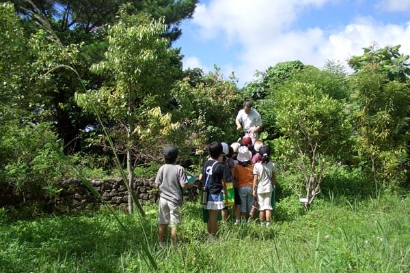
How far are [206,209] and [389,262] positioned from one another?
3.31 meters

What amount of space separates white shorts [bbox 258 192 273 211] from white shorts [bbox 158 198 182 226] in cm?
214

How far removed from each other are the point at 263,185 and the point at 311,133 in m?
1.78

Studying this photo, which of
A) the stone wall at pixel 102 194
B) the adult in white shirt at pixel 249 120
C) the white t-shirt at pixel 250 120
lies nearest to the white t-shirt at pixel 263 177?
the adult in white shirt at pixel 249 120

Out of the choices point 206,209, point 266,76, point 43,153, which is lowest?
point 206,209

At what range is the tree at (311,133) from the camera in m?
8.31

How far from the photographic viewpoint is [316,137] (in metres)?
8.46

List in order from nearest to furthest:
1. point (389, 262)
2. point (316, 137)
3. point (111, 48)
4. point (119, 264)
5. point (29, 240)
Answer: point (389, 262) < point (119, 264) < point (29, 240) < point (111, 48) < point (316, 137)

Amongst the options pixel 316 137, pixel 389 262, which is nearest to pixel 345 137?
pixel 316 137

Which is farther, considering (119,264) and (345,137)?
(345,137)

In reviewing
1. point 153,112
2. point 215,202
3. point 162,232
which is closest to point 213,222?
point 215,202

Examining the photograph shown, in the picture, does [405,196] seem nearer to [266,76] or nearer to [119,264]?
[119,264]

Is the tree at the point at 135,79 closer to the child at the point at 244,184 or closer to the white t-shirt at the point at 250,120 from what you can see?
the child at the point at 244,184

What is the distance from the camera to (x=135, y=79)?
24.0 ft

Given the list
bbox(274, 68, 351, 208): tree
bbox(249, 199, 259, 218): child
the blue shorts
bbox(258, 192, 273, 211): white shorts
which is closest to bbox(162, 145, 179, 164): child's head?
the blue shorts
